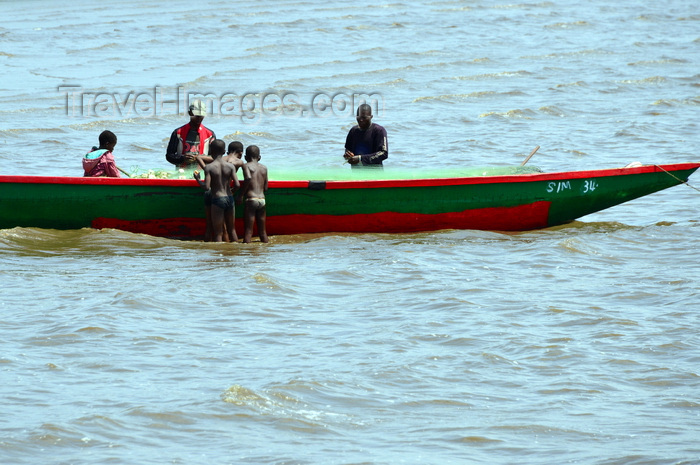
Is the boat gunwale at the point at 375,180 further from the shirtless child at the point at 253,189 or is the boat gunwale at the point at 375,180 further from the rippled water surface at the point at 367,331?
the rippled water surface at the point at 367,331

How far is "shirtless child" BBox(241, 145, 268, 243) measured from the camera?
10094mm

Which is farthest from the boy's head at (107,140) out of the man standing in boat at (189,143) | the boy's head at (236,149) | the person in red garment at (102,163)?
the boy's head at (236,149)

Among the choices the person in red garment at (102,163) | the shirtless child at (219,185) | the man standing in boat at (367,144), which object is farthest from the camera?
the man standing in boat at (367,144)

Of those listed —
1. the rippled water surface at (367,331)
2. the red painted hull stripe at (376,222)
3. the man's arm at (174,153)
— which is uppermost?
the man's arm at (174,153)

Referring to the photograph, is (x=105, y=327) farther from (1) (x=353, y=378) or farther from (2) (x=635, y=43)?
(2) (x=635, y=43)

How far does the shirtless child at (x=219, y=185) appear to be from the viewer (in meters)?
9.91

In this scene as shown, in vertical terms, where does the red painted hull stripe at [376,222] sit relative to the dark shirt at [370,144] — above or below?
below

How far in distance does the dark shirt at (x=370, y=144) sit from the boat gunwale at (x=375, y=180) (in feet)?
1.85

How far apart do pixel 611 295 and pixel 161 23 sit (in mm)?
28578

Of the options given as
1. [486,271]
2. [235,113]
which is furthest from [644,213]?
[235,113]

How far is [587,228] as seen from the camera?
457 inches

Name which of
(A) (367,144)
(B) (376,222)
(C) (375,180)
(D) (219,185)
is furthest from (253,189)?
(A) (367,144)

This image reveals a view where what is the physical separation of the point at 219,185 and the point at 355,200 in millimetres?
1542

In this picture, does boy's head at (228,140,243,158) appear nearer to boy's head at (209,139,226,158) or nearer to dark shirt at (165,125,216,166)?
boy's head at (209,139,226,158)
